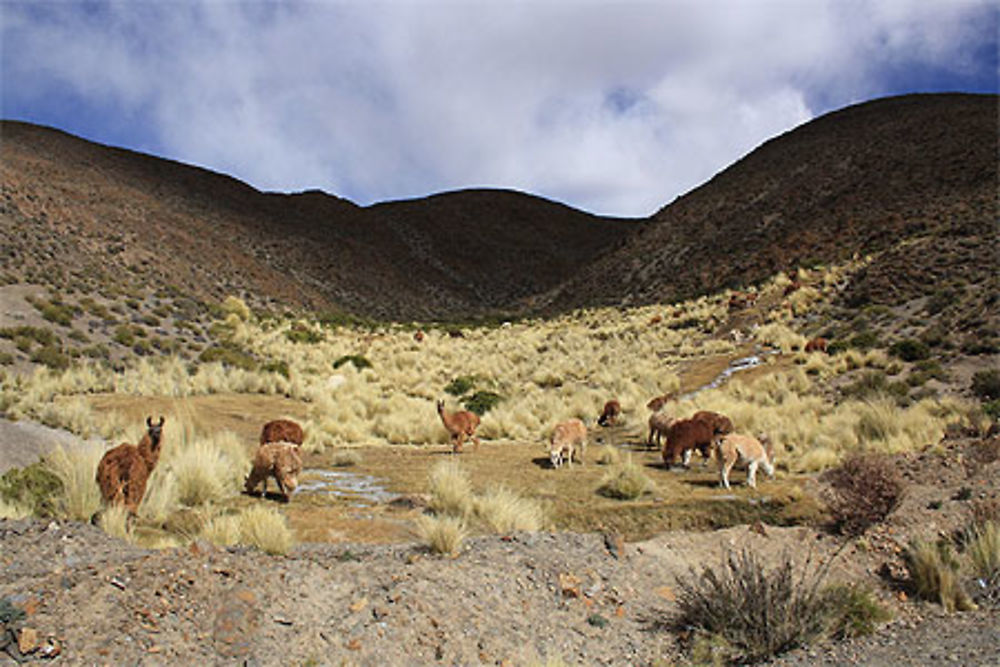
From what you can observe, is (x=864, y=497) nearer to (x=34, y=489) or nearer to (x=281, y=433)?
(x=281, y=433)

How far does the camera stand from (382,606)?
509 cm

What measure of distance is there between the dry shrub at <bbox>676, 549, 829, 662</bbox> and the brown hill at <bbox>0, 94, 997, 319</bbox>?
82.5 feet

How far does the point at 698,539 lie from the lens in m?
7.57

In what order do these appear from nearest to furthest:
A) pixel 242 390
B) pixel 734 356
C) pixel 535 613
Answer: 1. pixel 535 613
2. pixel 242 390
3. pixel 734 356

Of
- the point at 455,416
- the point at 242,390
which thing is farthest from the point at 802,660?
the point at 242,390

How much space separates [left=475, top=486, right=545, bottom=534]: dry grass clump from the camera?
24.2 ft

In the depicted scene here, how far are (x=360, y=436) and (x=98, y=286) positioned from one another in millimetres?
23200

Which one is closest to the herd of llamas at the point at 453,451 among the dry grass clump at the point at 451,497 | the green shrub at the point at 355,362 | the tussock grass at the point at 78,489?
the tussock grass at the point at 78,489

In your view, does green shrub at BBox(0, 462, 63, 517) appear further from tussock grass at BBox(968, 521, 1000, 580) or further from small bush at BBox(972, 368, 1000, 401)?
small bush at BBox(972, 368, 1000, 401)

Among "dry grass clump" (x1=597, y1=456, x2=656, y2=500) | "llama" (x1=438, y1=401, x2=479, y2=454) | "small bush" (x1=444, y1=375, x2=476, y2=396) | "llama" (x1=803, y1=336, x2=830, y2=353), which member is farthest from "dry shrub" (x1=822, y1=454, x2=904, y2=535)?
"small bush" (x1=444, y1=375, x2=476, y2=396)

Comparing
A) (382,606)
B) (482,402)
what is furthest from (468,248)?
(382,606)

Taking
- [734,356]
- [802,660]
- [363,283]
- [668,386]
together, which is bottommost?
[802,660]

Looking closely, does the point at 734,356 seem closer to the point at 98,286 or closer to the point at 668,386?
the point at 668,386

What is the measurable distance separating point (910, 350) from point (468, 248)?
289 feet
